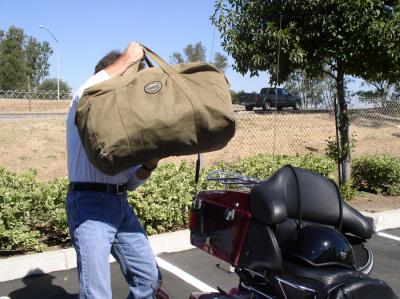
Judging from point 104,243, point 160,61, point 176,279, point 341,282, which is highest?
point 160,61

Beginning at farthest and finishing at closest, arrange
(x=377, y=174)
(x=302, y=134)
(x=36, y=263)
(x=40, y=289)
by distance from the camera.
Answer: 1. (x=302, y=134)
2. (x=377, y=174)
3. (x=36, y=263)
4. (x=40, y=289)

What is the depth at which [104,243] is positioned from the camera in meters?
2.50

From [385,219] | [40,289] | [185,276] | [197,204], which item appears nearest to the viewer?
[197,204]

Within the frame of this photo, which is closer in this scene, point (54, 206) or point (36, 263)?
point (36, 263)

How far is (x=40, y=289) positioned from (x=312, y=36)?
466cm

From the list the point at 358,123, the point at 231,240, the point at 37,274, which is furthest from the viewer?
the point at 358,123

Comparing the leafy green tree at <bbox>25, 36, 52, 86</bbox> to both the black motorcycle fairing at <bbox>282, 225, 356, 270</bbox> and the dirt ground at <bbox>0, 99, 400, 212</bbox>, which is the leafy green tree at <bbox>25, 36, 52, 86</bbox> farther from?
the black motorcycle fairing at <bbox>282, 225, 356, 270</bbox>

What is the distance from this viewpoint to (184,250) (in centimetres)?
507

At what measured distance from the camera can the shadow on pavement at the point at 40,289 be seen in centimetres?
387

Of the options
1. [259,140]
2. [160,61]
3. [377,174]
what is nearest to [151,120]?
[160,61]

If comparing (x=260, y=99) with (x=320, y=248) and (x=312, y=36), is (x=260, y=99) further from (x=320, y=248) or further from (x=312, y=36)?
(x=320, y=248)

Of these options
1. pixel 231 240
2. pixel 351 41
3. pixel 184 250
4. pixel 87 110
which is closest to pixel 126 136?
pixel 87 110

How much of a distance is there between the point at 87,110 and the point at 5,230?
8.44 feet

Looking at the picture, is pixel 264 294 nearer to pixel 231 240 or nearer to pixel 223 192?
pixel 231 240
